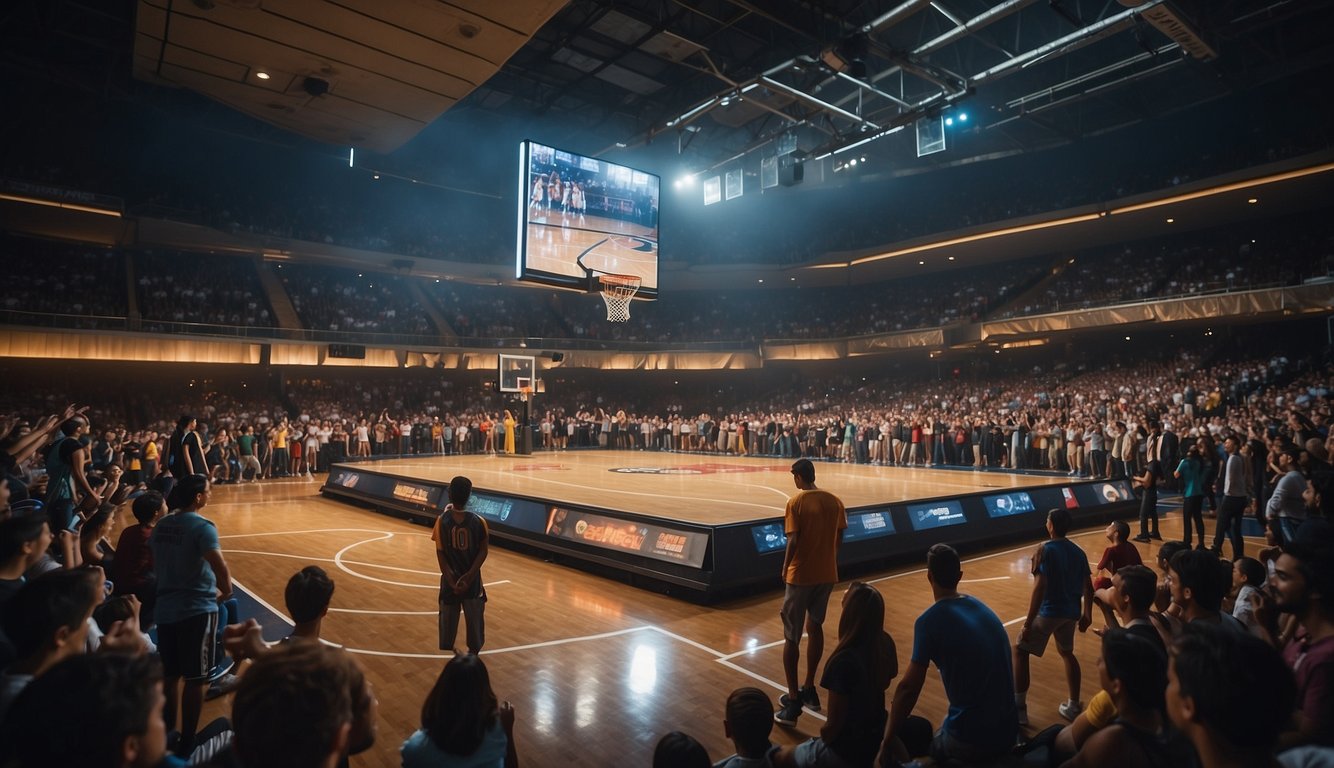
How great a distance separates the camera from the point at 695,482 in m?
14.0

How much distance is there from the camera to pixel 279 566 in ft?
28.5

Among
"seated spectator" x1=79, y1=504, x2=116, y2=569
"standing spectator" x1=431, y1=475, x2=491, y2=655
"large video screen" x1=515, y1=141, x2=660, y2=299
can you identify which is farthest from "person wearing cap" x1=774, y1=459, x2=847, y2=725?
"large video screen" x1=515, y1=141, x2=660, y2=299

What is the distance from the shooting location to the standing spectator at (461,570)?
4.89m

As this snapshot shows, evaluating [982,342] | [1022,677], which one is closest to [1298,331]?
[982,342]

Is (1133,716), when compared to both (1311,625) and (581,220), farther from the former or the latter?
(581,220)

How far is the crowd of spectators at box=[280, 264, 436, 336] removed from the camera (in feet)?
89.6

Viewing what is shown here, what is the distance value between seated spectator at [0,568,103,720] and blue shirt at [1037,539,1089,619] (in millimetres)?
5140

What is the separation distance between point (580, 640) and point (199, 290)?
25.6m

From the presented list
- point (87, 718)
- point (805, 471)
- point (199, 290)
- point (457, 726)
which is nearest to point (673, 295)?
point (199, 290)

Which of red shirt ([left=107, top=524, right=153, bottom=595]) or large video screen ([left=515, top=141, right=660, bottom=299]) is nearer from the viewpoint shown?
red shirt ([left=107, top=524, right=153, bottom=595])

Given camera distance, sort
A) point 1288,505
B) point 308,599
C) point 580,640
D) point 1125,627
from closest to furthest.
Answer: point 1125,627, point 308,599, point 580,640, point 1288,505

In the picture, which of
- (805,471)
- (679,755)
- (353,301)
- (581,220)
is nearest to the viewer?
(679,755)

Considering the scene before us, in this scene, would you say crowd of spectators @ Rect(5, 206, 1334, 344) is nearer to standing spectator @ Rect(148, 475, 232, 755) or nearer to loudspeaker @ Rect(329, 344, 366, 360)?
loudspeaker @ Rect(329, 344, 366, 360)

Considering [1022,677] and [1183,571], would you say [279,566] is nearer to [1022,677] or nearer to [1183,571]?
[1022,677]
